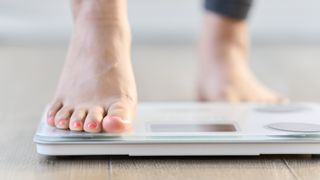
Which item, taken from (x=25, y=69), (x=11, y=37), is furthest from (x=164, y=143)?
(x=11, y=37)

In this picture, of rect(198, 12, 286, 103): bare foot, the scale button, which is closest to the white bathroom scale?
the scale button

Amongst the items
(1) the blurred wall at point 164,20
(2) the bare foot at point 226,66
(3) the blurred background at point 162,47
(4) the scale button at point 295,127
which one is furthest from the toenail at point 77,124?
(1) the blurred wall at point 164,20

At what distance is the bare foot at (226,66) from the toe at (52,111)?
0.47 m

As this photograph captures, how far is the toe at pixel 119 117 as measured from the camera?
1084 millimetres

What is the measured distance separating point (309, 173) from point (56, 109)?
387 millimetres

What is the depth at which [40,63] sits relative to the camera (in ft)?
6.91

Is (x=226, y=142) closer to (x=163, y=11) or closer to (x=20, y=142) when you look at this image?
(x=20, y=142)

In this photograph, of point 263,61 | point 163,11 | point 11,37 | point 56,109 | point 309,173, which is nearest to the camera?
point 309,173

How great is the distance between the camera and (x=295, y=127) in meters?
1.12

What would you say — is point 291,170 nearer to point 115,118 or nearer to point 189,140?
point 189,140

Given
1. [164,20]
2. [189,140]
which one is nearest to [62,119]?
[189,140]

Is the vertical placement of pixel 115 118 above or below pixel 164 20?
above

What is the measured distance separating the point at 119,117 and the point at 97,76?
11cm

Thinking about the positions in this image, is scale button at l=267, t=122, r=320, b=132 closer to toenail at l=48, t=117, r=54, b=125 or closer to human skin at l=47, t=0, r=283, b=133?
human skin at l=47, t=0, r=283, b=133
